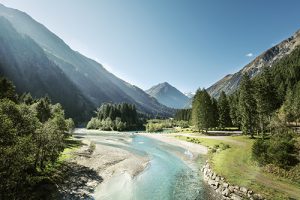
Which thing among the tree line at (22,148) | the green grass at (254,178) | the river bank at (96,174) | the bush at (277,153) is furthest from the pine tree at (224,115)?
the tree line at (22,148)

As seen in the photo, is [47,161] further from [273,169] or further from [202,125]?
[202,125]

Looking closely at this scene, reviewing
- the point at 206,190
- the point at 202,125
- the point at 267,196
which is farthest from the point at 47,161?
the point at 202,125

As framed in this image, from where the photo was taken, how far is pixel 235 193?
30.1 meters

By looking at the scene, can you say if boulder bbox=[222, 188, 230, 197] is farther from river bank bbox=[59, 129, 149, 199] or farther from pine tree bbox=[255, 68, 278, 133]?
pine tree bbox=[255, 68, 278, 133]

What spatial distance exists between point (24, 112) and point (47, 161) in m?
9.06

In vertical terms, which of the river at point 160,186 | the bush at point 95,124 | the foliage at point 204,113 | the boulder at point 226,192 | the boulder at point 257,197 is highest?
the foliage at point 204,113

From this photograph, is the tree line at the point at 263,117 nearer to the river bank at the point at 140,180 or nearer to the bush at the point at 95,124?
the river bank at the point at 140,180

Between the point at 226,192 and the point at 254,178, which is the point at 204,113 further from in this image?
the point at 226,192

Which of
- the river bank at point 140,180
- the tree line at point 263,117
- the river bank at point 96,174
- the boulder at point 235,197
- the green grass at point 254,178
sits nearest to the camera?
the green grass at point 254,178

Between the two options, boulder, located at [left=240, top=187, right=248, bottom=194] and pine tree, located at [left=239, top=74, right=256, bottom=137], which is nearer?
boulder, located at [left=240, top=187, right=248, bottom=194]

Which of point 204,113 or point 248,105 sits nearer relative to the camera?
point 248,105

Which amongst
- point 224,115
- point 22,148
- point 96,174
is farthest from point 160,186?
Result: point 224,115

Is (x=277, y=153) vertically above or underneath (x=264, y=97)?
underneath

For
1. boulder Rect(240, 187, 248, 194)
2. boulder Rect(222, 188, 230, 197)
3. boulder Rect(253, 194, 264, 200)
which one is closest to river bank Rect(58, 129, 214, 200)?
boulder Rect(222, 188, 230, 197)
